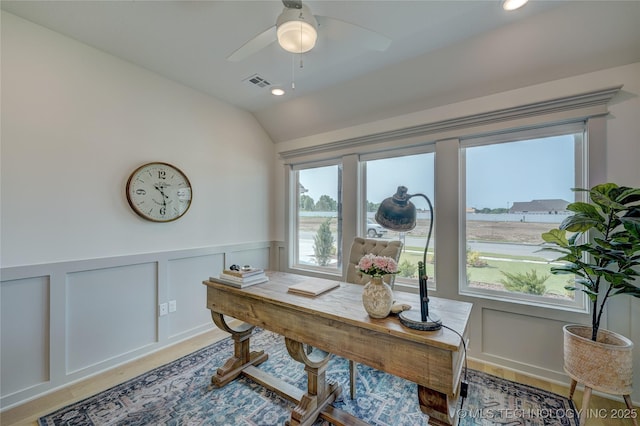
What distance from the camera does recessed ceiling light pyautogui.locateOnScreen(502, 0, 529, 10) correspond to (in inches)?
63.0

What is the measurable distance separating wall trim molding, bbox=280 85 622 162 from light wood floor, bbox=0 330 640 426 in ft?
6.97

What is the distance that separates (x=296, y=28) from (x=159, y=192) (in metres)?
2.09

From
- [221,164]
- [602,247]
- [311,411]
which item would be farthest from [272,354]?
[602,247]

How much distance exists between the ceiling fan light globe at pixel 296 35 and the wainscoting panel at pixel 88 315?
231 centimetres

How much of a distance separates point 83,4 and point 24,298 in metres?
2.15

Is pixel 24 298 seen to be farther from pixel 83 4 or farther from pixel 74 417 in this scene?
pixel 83 4

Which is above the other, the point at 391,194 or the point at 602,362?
the point at 391,194

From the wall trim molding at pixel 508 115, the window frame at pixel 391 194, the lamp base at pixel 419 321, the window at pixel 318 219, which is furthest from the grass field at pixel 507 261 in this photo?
the lamp base at pixel 419 321

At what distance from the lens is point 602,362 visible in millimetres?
1593

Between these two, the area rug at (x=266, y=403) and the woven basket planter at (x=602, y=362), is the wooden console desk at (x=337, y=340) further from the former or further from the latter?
the woven basket planter at (x=602, y=362)

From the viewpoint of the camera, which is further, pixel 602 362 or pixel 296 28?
pixel 602 362

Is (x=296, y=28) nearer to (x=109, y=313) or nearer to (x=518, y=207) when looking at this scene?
(x=518, y=207)

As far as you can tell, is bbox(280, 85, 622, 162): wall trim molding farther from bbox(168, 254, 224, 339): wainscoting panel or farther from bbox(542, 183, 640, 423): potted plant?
bbox(168, 254, 224, 339): wainscoting panel

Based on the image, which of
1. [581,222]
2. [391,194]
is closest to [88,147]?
[391,194]
